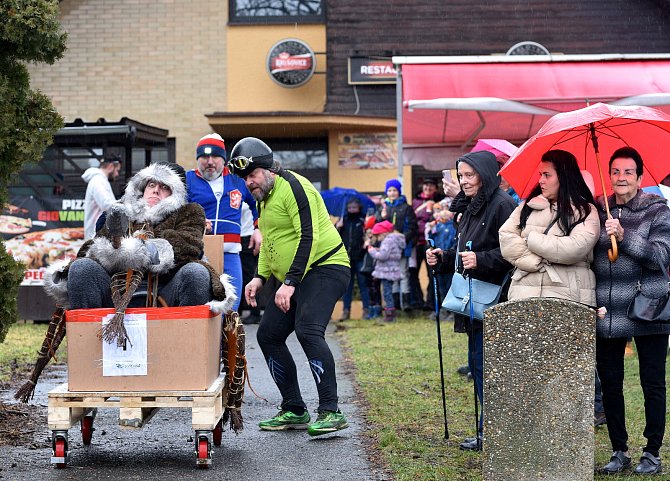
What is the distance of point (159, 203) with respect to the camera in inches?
263

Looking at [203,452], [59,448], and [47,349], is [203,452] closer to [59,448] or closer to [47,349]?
[59,448]

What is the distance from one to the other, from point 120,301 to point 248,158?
1382mm

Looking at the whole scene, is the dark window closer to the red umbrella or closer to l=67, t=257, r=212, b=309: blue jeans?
the red umbrella

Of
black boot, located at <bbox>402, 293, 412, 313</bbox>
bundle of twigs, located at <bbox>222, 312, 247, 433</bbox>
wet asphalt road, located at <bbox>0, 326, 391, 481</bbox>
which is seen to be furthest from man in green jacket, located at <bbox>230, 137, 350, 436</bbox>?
black boot, located at <bbox>402, 293, 412, 313</bbox>

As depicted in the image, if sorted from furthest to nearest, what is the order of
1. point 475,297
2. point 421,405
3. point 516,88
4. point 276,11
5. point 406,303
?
point 276,11
point 406,303
point 516,88
point 421,405
point 475,297

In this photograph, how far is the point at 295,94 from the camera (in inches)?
867

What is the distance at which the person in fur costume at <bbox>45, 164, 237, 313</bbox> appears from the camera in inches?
244

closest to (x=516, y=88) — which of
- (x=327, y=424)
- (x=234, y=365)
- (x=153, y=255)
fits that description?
(x=327, y=424)

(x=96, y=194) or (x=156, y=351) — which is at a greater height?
(x=96, y=194)

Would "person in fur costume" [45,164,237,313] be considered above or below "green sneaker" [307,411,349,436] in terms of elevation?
above

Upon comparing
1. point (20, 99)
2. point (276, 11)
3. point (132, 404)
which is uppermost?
point (276, 11)

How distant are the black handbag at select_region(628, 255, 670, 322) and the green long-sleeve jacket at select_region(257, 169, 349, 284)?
6.72ft

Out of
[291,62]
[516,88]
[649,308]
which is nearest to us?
[649,308]

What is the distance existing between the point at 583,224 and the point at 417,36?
16438 millimetres
